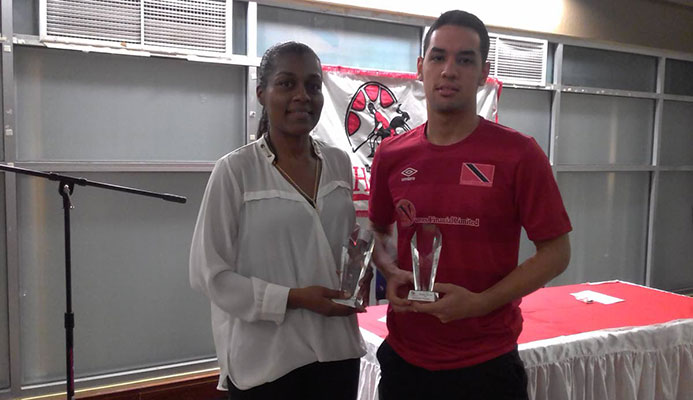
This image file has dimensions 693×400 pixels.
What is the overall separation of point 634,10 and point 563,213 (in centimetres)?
483

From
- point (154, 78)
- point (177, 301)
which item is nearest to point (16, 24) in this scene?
point (154, 78)

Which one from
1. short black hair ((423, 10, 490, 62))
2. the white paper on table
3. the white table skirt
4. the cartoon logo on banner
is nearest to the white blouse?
short black hair ((423, 10, 490, 62))

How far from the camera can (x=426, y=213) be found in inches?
52.8

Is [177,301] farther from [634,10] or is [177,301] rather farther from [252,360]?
[634,10]

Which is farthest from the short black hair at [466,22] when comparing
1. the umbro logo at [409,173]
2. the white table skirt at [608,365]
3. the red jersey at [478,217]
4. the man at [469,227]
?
the white table skirt at [608,365]

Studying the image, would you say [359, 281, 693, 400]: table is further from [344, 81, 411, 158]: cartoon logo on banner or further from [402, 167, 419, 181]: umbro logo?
[344, 81, 411, 158]: cartoon logo on banner

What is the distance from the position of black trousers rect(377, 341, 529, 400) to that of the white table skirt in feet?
2.73

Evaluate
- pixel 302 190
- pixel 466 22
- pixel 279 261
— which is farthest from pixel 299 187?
pixel 466 22

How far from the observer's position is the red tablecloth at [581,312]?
2.46 meters

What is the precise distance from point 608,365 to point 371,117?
7.42 feet

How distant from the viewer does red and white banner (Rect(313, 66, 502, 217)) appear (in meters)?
3.83

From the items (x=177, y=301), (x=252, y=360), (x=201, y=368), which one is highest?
(x=252, y=360)

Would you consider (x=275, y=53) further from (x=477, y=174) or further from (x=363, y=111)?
(x=363, y=111)

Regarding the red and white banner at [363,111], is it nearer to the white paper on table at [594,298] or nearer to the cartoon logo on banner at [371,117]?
the cartoon logo on banner at [371,117]
